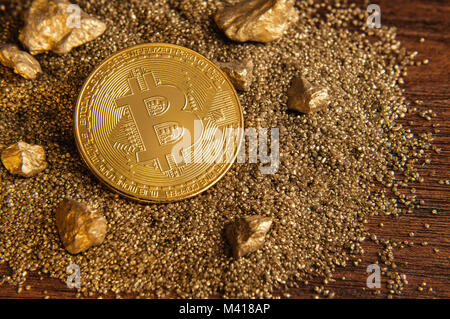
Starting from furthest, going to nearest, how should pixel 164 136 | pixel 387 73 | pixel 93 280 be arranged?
pixel 387 73
pixel 164 136
pixel 93 280

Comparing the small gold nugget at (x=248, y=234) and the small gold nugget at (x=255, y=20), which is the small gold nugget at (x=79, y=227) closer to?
the small gold nugget at (x=248, y=234)

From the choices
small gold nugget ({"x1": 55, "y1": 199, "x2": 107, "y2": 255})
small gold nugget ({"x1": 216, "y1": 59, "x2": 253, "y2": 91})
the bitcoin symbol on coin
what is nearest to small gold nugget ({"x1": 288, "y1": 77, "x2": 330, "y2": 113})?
small gold nugget ({"x1": 216, "y1": 59, "x2": 253, "y2": 91})

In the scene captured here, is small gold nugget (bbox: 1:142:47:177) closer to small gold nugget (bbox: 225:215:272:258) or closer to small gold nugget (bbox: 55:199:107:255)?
small gold nugget (bbox: 55:199:107:255)

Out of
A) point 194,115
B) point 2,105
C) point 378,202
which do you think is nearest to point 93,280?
point 194,115

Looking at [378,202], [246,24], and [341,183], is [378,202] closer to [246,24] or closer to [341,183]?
[341,183]

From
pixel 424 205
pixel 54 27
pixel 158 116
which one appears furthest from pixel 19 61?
pixel 424 205

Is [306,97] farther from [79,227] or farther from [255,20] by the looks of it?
[79,227]

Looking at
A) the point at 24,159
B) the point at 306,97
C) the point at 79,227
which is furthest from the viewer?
the point at 306,97

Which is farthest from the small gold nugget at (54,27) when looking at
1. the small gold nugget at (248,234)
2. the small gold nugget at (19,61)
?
the small gold nugget at (248,234)
